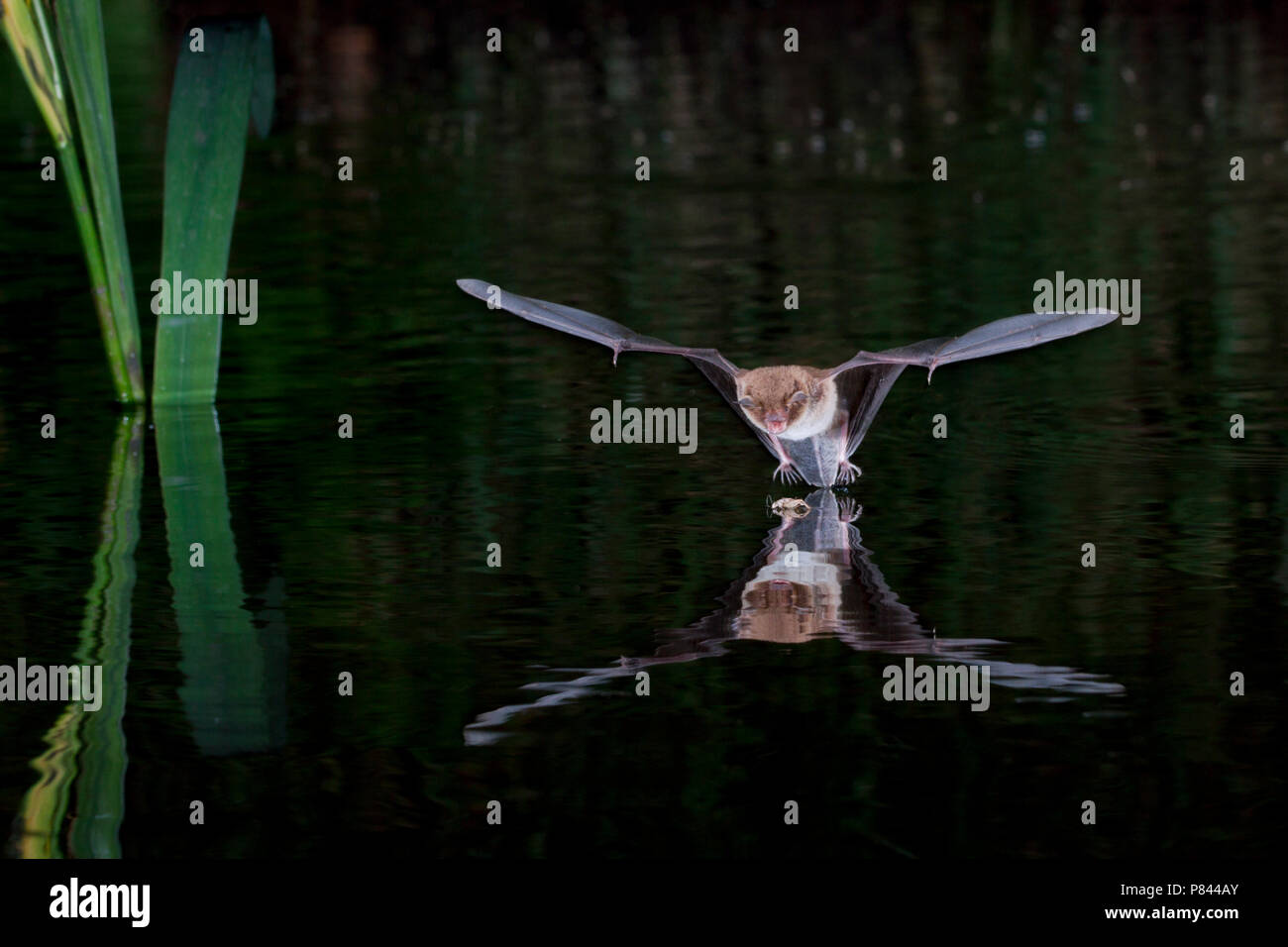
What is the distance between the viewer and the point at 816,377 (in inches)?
261

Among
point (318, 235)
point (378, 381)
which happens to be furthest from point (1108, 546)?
point (318, 235)

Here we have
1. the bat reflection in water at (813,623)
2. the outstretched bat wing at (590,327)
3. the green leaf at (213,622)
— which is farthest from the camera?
the outstretched bat wing at (590,327)

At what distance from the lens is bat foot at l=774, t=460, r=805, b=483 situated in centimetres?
693

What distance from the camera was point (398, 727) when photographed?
4859mm

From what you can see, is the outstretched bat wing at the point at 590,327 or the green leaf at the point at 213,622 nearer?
the green leaf at the point at 213,622

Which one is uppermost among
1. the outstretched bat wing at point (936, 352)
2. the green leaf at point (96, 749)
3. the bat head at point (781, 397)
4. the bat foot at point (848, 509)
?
the outstretched bat wing at point (936, 352)

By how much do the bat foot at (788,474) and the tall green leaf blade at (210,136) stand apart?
6.64 ft

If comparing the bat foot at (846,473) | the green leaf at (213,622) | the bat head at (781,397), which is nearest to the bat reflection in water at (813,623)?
the bat head at (781,397)

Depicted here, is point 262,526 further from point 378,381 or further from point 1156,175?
point 1156,175

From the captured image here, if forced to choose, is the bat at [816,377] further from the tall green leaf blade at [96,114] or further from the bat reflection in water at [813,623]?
the tall green leaf blade at [96,114]

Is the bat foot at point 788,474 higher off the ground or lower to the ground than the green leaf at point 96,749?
higher

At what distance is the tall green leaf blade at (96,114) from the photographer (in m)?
7.39

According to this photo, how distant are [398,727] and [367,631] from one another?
2.43ft

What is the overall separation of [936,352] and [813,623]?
128 centimetres
